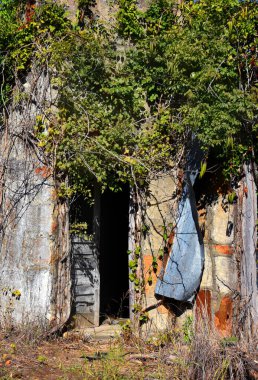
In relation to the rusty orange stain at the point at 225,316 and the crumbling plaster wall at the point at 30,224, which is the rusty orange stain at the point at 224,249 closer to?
the rusty orange stain at the point at 225,316

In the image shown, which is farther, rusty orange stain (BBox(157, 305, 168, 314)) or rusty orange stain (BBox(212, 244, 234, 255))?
rusty orange stain (BBox(212, 244, 234, 255))

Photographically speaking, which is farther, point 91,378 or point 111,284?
point 111,284

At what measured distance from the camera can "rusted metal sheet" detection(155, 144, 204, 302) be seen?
731 cm

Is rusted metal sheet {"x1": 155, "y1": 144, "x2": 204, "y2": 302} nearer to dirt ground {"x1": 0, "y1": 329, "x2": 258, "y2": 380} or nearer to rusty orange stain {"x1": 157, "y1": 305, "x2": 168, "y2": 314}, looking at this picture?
rusty orange stain {"x1": 157, "y1": 305, "x2": 168, "y2": 314}

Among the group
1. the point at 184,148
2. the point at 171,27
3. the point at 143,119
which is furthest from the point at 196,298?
the point at 171,27

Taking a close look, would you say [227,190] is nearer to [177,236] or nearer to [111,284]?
[177,236]

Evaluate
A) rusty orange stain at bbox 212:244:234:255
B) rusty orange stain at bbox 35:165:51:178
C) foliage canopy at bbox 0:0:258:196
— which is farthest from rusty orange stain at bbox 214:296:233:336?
rusty orange stain at bbox 35:165:51:178

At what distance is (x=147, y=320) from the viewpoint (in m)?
7.30

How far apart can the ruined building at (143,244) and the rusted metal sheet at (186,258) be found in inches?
0.5

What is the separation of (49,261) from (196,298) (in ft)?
6.58

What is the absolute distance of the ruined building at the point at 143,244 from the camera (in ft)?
23.6

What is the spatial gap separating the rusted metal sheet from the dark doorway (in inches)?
88.9

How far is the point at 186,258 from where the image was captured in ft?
24.2

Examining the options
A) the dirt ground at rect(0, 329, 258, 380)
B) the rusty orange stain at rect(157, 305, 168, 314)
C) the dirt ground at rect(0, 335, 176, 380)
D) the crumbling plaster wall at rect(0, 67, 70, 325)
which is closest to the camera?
the dirt ground at rect(0, 329, 258, 380)
